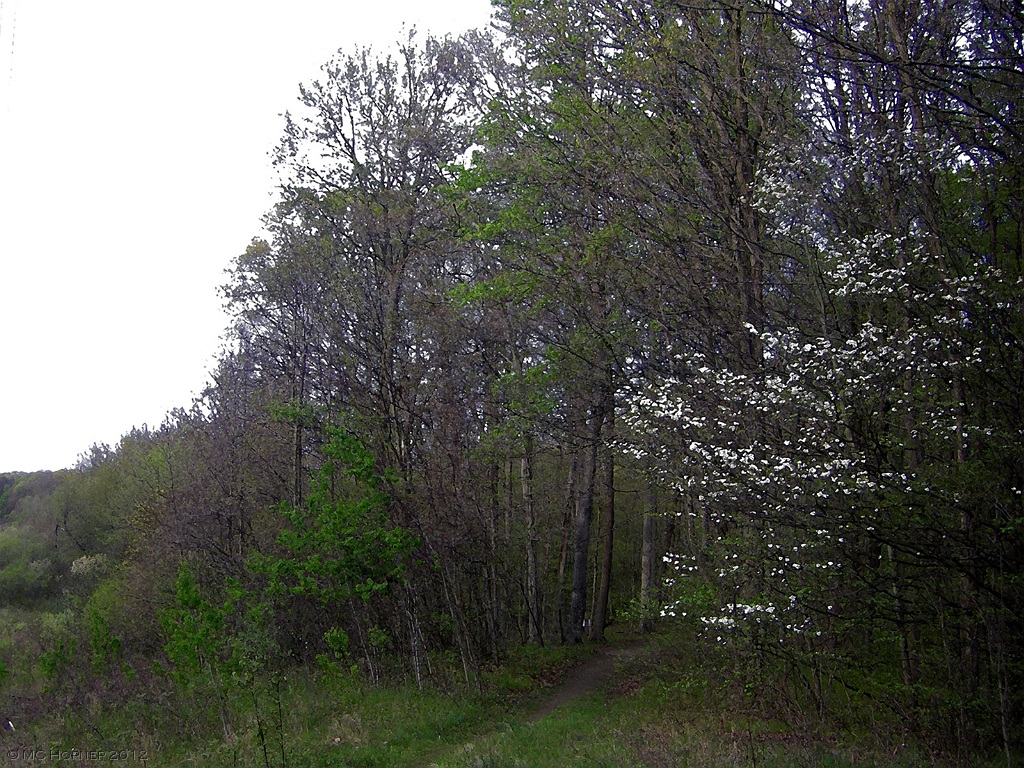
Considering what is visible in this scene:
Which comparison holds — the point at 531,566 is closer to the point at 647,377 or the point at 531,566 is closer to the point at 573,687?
the point at 573,687

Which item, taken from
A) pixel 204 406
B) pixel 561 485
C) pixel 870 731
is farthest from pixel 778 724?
pixel 204 406

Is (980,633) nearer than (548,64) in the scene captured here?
Yes

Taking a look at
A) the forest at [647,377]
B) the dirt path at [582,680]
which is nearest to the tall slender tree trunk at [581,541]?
the forest at [647,377]

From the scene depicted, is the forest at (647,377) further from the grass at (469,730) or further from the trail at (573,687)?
the trail at (573,687)

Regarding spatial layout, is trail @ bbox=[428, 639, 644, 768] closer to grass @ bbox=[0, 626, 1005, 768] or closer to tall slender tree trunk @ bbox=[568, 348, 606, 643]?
grass @ bbox=[0, 626, 1005, 768]

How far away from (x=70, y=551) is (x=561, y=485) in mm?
26012

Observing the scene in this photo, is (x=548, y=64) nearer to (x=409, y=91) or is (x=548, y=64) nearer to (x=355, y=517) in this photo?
(x=409, y=91)

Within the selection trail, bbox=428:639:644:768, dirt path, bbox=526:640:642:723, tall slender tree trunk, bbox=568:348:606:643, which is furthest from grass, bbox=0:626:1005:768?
tall slender tree trunk, bbox=568:348:606:643

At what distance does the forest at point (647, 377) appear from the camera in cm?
707

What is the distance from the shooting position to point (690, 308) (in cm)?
1018

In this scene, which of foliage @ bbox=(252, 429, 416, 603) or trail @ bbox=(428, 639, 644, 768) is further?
foliage @ bbox=(252, 429, 416, 603)

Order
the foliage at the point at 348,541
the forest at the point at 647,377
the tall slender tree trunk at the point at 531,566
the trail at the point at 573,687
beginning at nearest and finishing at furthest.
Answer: the forest at the point at 647,377 < the trail at the point at 573,687 < the foliage at the point at 348,541 < the tall slender tree trunk at the point at 531,566

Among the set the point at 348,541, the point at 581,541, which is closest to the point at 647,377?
the point at 348,541

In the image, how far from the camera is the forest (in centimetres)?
707
